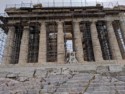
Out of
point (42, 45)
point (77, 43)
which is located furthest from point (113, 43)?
point (42, 45)

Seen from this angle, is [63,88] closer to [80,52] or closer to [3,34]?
[80,52]

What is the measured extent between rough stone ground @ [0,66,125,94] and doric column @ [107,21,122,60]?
16062 millimetres

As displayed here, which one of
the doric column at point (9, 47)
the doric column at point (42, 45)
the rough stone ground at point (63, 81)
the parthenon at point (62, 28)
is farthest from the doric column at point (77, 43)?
the rough stone ground at point (63, 81)

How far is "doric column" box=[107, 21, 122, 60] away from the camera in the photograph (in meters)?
34.2

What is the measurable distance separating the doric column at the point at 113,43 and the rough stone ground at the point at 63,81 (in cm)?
1606

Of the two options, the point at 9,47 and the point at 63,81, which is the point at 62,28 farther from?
the point at 63,81

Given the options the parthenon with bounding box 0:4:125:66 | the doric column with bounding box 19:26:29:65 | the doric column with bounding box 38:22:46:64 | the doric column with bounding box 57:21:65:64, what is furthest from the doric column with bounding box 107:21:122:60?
the doric column with bounding box 19:26:29:65

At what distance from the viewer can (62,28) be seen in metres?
37.4

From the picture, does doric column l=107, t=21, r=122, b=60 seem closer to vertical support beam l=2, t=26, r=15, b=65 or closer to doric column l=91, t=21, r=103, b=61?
doric column l=91, t=21, r=103, b=61

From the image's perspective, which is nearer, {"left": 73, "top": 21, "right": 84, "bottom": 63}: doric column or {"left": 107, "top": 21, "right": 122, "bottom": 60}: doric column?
{"left": 73, "top": 21, "right": 84, "bottom": 63}: doric column

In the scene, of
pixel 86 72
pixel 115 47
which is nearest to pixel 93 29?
pixel 115 47

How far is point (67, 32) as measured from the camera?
42.6 metres

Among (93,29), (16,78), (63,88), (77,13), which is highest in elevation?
(77,13)

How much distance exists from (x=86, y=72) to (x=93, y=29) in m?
20.0
